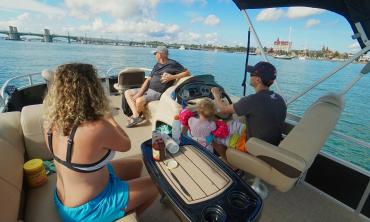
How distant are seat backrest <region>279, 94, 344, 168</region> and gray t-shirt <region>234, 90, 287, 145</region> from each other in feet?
0.62

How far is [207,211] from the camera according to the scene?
1211 millimetres

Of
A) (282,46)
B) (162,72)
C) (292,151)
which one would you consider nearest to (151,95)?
(162,72)

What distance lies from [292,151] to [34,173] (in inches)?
75.1

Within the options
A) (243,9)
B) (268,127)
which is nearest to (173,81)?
(243,9)

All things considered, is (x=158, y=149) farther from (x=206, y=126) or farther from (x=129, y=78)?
(x=129, y=78)

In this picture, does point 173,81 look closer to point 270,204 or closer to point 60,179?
point 270,204

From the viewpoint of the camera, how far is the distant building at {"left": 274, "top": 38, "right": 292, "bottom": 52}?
5.01m

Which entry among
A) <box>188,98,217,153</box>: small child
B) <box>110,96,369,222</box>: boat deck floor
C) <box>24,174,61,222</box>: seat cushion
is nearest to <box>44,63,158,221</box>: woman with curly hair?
<box>24,174,61,222</box>: seat cushion

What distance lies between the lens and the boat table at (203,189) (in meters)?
1.21

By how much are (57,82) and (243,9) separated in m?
2.62

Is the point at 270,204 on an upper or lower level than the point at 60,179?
lower

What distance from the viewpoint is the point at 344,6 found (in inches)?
85.9

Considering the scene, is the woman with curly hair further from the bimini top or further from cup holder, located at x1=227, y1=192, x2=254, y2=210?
the bimini top

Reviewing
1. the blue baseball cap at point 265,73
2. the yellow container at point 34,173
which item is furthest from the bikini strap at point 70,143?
the blue baseball cap at point 265,73
